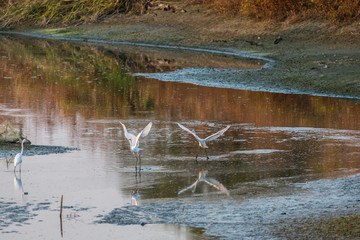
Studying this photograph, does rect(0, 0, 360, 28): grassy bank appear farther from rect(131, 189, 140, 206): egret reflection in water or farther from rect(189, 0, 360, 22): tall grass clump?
rect(131, 189, 140, 206): egret reflection in water

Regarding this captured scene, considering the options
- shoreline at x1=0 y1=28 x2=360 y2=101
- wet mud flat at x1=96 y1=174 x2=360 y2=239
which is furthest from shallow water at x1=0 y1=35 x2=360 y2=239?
shoreline at x1=0 y1=28 x2=360 y2=101

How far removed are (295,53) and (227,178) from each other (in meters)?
16.6

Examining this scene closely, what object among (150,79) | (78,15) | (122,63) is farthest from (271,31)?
(78,15)

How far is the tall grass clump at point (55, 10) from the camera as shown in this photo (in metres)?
41.2

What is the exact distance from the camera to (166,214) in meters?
8.26

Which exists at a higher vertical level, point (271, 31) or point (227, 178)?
point (271, 31)

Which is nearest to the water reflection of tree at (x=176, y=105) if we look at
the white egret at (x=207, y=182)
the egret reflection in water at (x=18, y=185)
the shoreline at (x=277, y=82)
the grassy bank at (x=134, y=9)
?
the shoreline at (x=277, y=82)

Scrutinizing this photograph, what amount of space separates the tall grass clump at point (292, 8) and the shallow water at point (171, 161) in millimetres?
8769

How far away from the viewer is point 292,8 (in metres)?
31.5

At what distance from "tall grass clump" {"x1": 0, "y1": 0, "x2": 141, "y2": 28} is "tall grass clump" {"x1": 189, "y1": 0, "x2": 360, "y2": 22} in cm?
801

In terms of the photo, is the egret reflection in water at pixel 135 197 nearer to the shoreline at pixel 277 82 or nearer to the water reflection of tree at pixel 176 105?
the water reflection of tree at pixel 176 105

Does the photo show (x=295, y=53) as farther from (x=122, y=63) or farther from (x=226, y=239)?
(x=226, y=239)

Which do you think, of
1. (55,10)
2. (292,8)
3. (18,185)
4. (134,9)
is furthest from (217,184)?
(55,10)

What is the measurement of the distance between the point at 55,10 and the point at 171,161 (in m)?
33.6
